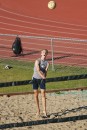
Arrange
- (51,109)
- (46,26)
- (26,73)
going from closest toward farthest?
(51,109)
(26,73)
(46,26)

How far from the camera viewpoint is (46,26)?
24281mm

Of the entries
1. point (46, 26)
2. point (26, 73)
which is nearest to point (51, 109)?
point (26, 73)

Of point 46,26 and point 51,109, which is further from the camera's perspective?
point 46,26

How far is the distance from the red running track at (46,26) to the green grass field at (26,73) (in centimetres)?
91

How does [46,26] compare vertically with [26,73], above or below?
above

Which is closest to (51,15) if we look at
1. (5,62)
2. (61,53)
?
(61,53)

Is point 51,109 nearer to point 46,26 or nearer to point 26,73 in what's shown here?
point 26,73

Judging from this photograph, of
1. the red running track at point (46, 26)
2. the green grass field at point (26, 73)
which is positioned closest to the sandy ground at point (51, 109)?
the green grass field at point (26, 73)

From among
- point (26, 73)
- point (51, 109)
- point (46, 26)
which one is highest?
point (46, 26)

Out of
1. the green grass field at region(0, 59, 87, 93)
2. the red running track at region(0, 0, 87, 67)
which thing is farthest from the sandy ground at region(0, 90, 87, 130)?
the red running track at region(0, 0, 87, 67)

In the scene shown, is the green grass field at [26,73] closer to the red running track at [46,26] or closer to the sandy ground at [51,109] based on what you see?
the sandy ground at [51,109]

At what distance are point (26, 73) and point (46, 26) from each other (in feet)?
29.3

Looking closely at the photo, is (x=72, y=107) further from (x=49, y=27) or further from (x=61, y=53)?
(x=49, y=27)

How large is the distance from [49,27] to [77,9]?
3877mm
